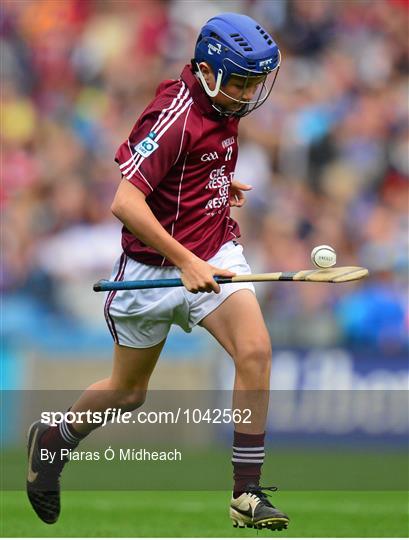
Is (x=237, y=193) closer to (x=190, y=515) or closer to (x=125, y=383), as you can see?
(x=125, y=383)

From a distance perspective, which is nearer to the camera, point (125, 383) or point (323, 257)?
point (323, 257)

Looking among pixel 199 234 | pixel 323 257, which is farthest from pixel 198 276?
pixel 323 257

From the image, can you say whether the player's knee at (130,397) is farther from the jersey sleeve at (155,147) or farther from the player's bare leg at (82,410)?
the jersey sleeve at (155,147)

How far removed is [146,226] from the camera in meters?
6.25

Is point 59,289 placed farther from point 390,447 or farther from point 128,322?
point 128,322

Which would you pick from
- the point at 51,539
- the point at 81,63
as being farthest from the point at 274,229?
the point at 51,539

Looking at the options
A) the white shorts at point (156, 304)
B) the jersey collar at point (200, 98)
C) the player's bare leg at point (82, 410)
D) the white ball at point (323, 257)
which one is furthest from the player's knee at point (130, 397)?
the jersey collar at point (200, 98)

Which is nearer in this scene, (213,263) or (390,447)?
(213,263)

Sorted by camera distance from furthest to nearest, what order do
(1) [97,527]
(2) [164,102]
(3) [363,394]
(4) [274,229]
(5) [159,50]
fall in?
1. (5) [159,50]
2. (4) [274,229]
3. (3) [363,394]
4. (1) [97,527]
5. (2) [164,102]

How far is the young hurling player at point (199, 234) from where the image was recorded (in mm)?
6293

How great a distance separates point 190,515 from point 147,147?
3.11 metres

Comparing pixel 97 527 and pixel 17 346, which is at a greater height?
pixel 17 346

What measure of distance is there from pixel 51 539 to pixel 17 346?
5.19 meters

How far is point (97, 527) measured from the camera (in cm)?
773
